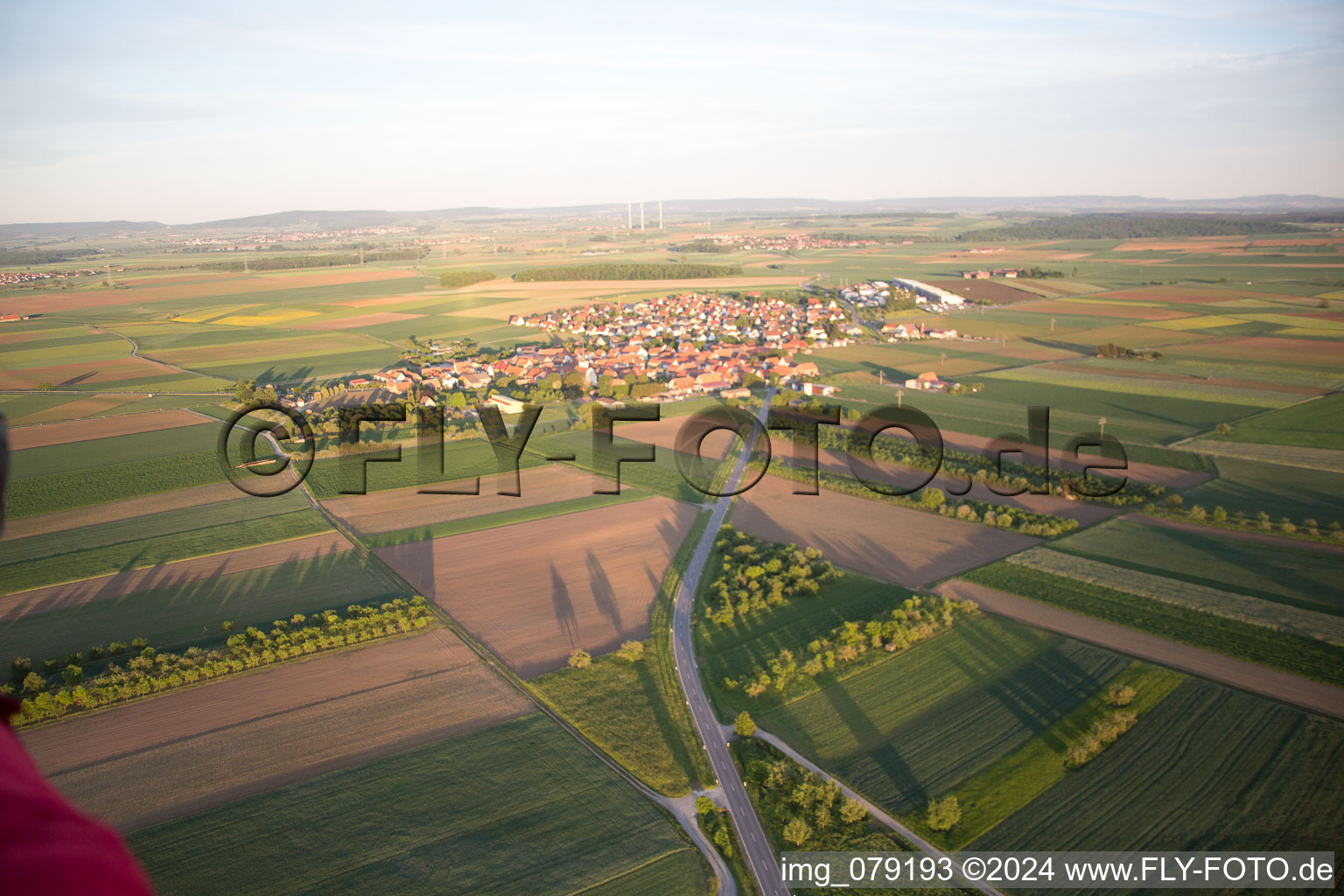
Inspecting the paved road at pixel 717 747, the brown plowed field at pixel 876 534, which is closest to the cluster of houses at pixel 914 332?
the brown plowed field at pixel 876 534

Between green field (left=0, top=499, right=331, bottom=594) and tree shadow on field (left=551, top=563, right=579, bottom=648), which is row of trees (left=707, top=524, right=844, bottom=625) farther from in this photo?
green field (left=0, top=499, right=331, bottom=594)

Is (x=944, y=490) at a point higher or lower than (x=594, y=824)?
higher

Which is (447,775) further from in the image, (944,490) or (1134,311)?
(1134,311)

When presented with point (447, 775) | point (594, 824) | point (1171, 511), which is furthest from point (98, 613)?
point (1171, 511)

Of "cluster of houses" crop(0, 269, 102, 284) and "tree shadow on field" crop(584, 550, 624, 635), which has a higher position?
"cluster of houses" crop(0, 269, 102, 284)

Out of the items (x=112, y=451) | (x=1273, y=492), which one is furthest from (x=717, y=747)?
(x=112, y=451)

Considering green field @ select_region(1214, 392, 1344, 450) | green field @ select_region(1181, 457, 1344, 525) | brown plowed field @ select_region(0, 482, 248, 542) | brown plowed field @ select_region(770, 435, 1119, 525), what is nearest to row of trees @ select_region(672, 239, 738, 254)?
green field @ select_region(1214, 392, 1344, 450)

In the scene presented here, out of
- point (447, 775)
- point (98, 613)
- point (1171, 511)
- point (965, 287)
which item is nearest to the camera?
point (447, 775)
